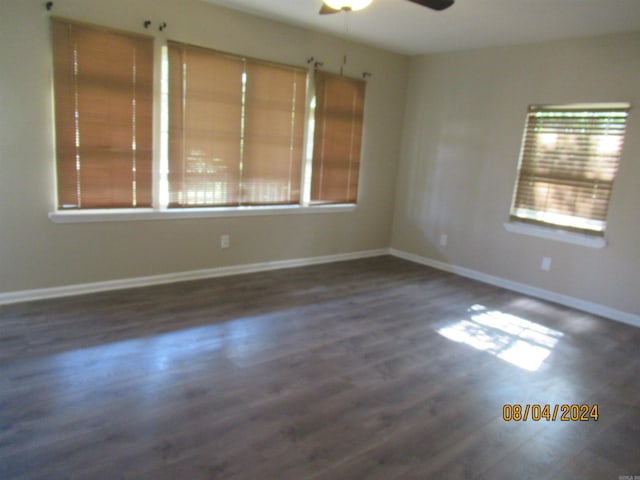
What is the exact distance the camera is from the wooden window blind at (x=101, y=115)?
10.7 ft

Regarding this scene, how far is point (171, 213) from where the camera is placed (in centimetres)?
392

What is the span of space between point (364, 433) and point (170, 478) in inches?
34.8

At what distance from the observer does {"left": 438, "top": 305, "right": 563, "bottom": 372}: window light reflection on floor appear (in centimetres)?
304

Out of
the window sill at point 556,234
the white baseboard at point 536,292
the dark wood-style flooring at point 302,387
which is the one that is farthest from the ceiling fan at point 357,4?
the white baseboard at point 536,292

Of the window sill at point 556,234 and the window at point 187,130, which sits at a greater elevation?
the window at point 187,130

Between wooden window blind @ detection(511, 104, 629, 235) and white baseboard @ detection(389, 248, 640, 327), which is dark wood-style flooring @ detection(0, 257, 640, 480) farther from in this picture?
wooden window blind @ detection(511, 104, 629, 235)

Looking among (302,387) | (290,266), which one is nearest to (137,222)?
(290,266)

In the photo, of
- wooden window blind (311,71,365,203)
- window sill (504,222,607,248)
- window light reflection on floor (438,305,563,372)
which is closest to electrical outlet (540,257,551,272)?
window sill (504,222,607,248)

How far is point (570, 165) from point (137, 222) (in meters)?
3.90

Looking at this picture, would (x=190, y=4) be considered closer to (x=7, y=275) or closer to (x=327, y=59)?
(x=327, y=59)

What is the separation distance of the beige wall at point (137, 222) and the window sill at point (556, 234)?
5.74 ft

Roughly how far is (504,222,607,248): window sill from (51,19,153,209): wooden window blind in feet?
11.6

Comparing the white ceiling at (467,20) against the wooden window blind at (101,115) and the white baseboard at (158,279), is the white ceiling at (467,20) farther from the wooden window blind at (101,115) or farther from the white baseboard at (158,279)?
the white baseboard at (158,279)
